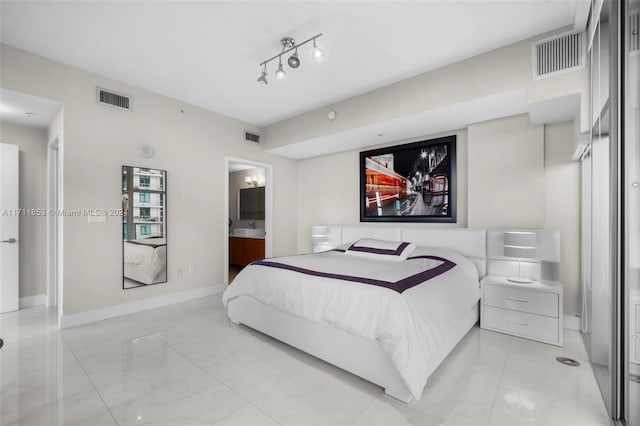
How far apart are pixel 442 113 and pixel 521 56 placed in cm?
85

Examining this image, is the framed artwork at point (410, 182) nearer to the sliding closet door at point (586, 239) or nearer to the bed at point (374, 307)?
the bed at point (374, 307)

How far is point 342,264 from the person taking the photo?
3061mm

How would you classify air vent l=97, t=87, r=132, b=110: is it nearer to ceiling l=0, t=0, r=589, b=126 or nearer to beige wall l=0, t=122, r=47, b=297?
ceiling l=0, t=0, r=589, b=126

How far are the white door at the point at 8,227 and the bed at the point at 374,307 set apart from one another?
10.00 feet

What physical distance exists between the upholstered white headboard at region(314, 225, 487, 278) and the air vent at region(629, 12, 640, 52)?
2.32 meters

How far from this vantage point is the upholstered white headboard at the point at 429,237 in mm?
3537

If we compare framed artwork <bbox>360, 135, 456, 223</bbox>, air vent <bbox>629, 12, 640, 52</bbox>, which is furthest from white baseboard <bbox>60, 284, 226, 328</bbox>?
air vent <bbox>629, 12, 640, 52</bbox>

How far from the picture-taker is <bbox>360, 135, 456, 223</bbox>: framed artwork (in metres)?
4.05

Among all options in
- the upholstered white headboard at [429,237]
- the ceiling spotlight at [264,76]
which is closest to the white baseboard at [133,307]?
the upholstered white headboard at [429,237]

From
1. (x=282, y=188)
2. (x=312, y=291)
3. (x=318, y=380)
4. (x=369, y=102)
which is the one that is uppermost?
(x=369, y=102)

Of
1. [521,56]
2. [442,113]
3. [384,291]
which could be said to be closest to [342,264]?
[384,291]

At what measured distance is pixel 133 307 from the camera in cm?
374

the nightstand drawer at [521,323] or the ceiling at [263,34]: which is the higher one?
the ceiling at [263,34]

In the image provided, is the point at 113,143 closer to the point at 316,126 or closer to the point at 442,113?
the point at 316,126
